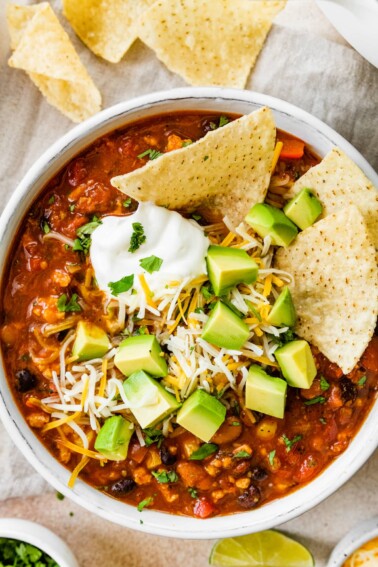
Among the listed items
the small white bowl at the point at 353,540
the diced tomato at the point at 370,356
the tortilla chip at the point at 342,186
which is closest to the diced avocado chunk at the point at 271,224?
the tortilla chip at the point at 342,186

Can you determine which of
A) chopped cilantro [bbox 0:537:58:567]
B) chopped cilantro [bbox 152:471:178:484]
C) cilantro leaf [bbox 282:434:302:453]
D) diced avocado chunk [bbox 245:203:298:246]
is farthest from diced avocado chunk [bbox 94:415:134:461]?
diced avocado chunk [bbox 245:203:298:246]

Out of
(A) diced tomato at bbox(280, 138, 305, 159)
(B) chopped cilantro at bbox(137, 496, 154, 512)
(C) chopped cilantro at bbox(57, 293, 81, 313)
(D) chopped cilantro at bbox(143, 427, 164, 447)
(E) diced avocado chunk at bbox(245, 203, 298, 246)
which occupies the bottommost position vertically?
(B) chopped cilantro at bbox(137, 496, 154, 512)

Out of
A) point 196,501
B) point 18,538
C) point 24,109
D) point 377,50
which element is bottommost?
point 18,538

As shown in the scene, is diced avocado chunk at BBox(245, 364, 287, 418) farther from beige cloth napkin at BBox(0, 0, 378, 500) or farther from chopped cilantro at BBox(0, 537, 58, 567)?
chopped cilantro at BBox(0, 537, 58, 567)

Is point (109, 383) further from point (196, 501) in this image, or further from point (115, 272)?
point (196, 501)

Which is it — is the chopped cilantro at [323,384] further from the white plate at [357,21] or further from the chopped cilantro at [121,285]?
the white plate at [357,21]

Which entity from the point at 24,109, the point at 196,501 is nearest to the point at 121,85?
the point at 24,109
